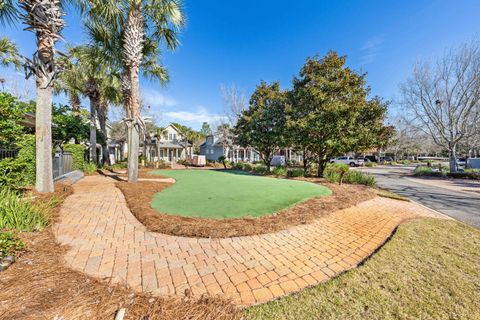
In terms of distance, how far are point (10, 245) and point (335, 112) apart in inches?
478

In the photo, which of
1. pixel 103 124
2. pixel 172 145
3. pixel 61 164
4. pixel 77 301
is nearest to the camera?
pixel 77 301

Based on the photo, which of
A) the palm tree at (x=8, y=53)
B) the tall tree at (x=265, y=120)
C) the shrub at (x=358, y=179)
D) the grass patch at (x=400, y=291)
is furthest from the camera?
the tall tree at (x=265, y=120)

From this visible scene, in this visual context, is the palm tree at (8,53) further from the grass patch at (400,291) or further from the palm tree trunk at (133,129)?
the grass patch at (400,291)

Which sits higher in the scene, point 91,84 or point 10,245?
point 91,84

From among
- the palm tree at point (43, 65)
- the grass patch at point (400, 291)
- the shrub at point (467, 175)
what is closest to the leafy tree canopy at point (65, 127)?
the palm tree at point (43, 65)

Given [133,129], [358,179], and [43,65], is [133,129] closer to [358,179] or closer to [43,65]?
[43,65]

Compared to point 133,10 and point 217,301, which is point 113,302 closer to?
point 217,301

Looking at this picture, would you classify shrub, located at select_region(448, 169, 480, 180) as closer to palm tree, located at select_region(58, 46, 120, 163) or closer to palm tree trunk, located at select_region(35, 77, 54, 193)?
palm tree trunk, located at select_region(35, 77, 54, 193)

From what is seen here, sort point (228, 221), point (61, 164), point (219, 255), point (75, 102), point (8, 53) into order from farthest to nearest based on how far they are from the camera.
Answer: point (75, 102) < point (8, 53) < point (61, 164) < point (228, 221) < point (219, 255)

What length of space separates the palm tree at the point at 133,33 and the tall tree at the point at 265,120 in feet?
27.6

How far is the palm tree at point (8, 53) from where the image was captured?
1185 cm

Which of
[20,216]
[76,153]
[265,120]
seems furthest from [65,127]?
[265,120]

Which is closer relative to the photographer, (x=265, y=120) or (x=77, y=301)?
(x=77, y=301)

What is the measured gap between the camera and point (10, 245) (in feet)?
8.63
